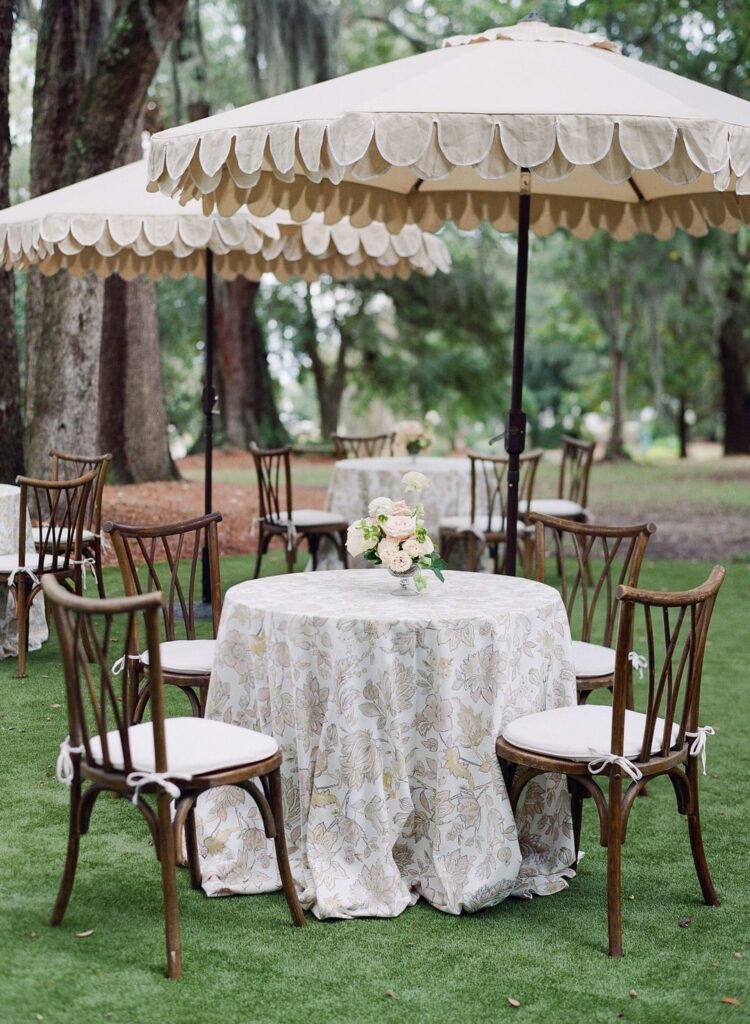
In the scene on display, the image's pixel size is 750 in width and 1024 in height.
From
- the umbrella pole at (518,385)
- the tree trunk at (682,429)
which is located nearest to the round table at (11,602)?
the umbrella pole at (518,385)

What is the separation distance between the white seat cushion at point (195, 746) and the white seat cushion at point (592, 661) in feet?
4.40

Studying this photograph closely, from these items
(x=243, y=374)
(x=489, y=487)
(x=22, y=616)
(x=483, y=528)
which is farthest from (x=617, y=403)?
(x=22, y=616)

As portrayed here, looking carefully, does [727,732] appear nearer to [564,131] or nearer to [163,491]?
[564,131]

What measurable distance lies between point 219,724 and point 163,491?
10.4m

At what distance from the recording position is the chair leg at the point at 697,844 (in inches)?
150

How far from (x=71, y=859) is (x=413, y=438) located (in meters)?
6.03

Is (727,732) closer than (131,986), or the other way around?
(131,986)

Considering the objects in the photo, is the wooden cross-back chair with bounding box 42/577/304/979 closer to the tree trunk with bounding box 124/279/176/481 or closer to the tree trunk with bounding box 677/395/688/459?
the tree trunk with bounding box 124/279/176/481

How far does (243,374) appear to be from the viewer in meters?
20.1

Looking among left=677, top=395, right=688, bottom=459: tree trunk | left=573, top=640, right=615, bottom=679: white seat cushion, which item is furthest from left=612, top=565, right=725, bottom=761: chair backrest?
left=677, top=395, right=688, bottom=459: tree trunk

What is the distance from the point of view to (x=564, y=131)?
12.3 ft

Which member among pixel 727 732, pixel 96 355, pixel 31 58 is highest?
pixel 31 58

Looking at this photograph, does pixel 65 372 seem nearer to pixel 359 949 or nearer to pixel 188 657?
pixel 188 657

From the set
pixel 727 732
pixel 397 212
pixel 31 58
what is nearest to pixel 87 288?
pixel 397 212
